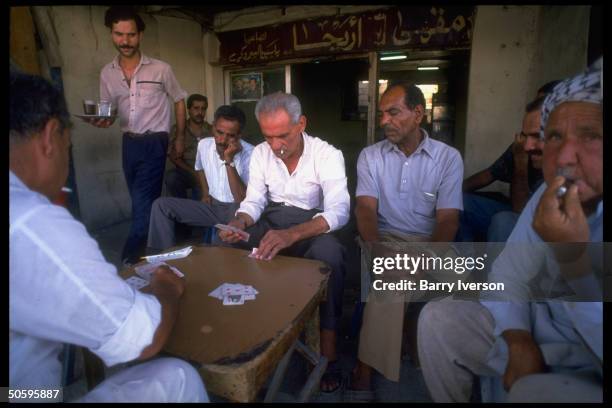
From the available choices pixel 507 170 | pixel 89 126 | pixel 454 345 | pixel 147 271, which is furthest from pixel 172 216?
pixel 89 126

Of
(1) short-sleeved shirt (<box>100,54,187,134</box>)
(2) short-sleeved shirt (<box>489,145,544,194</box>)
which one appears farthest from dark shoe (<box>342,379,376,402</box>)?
(1) short-sleeved shirt (<box>100,54,187,134</box>)

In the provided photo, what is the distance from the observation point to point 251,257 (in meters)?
1.89

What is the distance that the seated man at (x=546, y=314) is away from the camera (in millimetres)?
1038

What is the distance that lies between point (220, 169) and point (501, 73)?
3482 millimetres

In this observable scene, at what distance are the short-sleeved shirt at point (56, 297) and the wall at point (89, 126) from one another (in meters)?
4.22

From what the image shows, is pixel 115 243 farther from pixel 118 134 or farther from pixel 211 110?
pixel 211 110

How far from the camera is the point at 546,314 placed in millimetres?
1291

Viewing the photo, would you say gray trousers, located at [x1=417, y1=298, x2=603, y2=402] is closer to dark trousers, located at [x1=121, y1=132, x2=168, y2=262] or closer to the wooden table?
the wooden table

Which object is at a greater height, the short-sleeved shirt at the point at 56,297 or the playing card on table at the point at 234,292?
the short-sleeved shirt at the point at 56,297

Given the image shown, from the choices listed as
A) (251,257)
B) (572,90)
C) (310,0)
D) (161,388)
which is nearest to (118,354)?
(161,388)

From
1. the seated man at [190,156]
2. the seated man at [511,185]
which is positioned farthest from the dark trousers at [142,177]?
the seated man at [511,185]

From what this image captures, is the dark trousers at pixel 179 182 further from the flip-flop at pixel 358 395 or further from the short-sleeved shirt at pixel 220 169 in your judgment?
the flip-flop at pixel 358 395

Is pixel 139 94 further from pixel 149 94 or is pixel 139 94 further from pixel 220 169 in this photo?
pixel 220 169

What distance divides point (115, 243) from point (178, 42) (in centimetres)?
344
